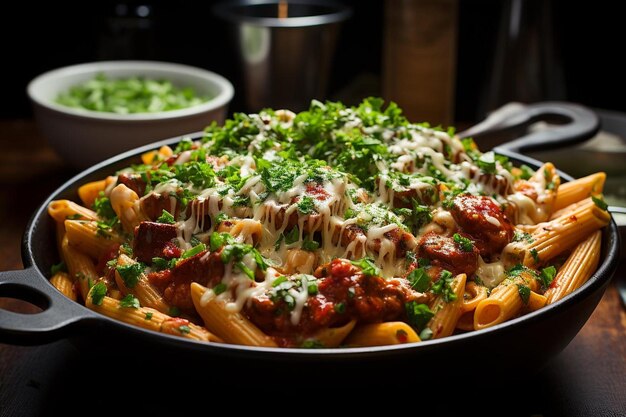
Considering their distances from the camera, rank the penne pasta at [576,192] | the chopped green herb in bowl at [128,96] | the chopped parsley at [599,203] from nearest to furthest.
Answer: the chopped parsley at [599,203], the penne pasta at [576,192], the chopped green herb in bowl at [128,96]

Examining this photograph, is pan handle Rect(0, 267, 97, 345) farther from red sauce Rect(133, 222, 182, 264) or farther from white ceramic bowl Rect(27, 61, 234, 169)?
white ceramic bowl Rect(27, 61, 234, 169)

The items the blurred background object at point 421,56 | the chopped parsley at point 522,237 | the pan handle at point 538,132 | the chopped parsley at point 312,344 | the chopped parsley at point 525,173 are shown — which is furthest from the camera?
the blurred background object at point 421,56

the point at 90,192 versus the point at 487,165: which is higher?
the point at 487,165

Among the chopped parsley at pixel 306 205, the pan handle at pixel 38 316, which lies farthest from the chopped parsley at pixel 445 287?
the pan handle at pixel 38 316

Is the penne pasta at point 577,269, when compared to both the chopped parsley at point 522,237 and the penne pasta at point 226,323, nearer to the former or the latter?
the chopped parsley at point 522,237

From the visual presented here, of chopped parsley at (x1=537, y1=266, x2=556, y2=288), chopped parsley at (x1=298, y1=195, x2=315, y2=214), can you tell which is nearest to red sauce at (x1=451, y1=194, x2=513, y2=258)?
chopped parsley at (x1=537, y1=266, x2=556, y2=288)

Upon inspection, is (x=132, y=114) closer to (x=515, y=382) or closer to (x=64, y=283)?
(x=64, y=283)

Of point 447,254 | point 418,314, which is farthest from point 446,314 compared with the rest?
point 447,254
